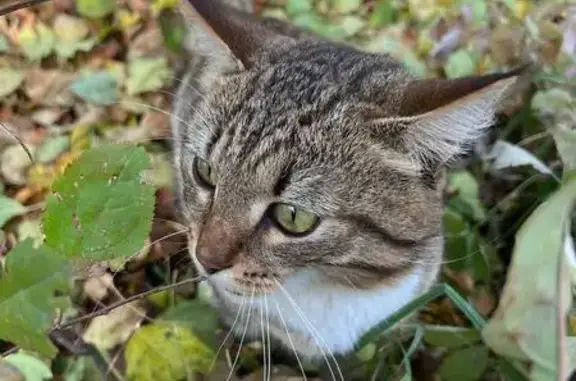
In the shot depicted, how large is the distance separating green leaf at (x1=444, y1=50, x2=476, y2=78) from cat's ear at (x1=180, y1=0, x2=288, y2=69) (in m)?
0.73

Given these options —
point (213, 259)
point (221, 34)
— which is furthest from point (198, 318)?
point (221, 34)

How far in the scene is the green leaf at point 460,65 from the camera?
77.5 inches

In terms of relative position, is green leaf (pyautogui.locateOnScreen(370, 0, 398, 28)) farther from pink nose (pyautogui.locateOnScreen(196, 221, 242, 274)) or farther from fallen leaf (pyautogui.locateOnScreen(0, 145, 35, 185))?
pink nose (pyautogui.locateOnScreen(196, 221, 242, 274))

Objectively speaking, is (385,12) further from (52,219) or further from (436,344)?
(52,219)

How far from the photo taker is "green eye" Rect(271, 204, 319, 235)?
3.94 ft

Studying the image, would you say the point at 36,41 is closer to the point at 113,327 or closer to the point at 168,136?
the point at 168,136

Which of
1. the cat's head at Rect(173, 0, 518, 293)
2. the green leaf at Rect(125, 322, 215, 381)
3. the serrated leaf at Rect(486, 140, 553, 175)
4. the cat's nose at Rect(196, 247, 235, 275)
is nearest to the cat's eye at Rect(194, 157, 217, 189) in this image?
the cat's head at Rect(173, 0, 518, 293)

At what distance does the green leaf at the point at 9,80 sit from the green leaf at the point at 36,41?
3.0 inches

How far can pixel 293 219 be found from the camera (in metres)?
1.21

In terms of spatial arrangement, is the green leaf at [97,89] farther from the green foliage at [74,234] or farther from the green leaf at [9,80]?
the green foliage at [74,234]

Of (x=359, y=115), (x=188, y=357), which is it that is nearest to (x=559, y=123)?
(x=359, y=115)

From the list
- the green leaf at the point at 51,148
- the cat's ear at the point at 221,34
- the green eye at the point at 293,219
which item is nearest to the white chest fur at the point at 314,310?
the green eye at the point at 293,219

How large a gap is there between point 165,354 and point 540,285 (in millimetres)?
799

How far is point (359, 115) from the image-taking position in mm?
1229
